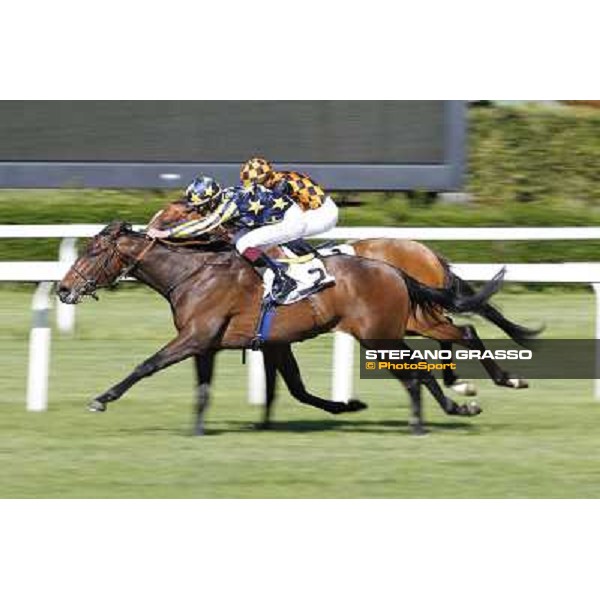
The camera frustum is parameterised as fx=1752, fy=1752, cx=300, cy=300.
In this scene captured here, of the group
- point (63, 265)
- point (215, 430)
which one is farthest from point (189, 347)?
point (63, 265)

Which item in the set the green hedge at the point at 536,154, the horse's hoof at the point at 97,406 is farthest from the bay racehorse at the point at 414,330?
the green hedge at the point at 536,154

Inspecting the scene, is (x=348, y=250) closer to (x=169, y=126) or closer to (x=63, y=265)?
(x=63, y=265)

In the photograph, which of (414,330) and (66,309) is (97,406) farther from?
(66,309)

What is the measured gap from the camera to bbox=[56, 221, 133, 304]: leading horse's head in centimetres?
898

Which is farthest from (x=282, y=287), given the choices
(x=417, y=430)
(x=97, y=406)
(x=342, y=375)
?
(x=97, y=406)

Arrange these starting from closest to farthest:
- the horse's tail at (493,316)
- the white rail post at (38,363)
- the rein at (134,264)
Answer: the rein at (134,264) → the white rail post at (38,363) → the horse's tail at (493,316)

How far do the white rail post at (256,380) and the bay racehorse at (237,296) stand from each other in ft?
2.66

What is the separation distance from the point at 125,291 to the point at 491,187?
11.7 feet

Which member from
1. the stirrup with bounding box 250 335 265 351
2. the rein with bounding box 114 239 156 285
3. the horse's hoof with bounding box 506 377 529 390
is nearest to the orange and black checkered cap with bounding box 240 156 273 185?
the rein with bounding box 114 239 156 285

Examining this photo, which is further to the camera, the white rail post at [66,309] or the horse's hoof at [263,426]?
the white rail post at [66,309]

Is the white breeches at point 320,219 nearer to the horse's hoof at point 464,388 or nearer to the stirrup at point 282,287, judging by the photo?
the stirrup at point 282,287

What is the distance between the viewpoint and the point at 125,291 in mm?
15422

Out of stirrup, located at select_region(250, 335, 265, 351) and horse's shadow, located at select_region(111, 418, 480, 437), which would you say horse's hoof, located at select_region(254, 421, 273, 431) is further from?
stirrup, located at select_region(250, 335, 265, 351)

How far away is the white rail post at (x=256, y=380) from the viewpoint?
32.3 ft
